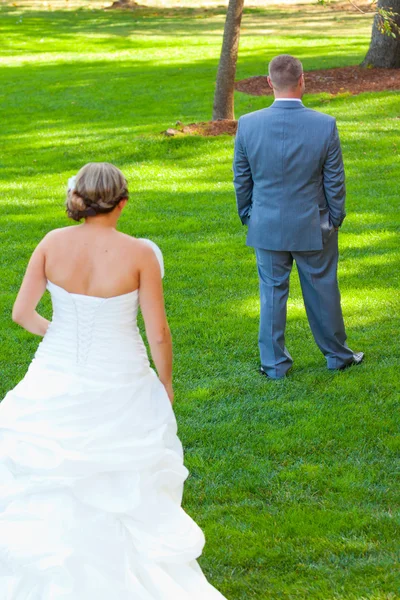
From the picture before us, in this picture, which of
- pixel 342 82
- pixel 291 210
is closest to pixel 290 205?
pixel 291 210

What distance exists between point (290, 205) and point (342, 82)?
44.4ft

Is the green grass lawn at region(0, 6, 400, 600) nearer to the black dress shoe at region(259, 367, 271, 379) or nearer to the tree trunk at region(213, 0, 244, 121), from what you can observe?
the black dress shoe at region(259, 367, 271, 379)

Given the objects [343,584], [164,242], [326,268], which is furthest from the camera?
[164,242]

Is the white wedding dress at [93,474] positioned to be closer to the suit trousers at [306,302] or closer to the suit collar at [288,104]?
the suit trousers at [306,302]

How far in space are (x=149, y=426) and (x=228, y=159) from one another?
35.8 feet

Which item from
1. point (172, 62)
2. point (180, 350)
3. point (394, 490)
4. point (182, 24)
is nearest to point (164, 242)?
point (180, 350)

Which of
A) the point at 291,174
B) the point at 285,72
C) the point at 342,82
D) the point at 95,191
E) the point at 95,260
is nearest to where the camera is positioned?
the point at 95,191

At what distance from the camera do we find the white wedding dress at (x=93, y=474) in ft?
12.5

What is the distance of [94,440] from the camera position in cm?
397

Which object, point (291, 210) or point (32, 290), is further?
point (291, 210)

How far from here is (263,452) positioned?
238 inches

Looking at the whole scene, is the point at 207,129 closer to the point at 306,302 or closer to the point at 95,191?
the point at 306,302

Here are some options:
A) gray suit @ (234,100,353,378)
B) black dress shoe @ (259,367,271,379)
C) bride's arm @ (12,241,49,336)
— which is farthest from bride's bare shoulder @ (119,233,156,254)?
black dress shoe @ (259,367,271,379)

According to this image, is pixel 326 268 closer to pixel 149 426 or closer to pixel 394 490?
pixel 394 490
